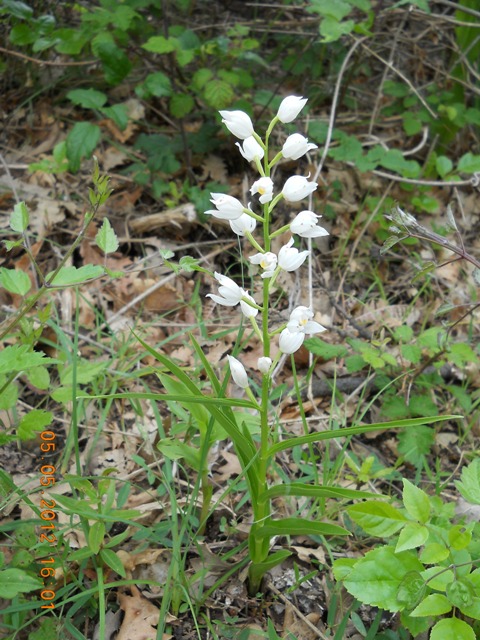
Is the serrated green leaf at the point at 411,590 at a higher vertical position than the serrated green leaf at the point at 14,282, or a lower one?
lower

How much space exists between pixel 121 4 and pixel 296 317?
7.54 ft

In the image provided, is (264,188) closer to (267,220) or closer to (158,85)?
(267,220)

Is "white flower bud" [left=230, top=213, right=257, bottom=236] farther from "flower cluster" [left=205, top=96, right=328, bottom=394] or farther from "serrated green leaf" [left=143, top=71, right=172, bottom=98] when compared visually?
"serrated green leaf" [left=143, top=71, right=172, bottom=98]

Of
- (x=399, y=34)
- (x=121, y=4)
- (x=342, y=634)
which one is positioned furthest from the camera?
(x=399, y=34)

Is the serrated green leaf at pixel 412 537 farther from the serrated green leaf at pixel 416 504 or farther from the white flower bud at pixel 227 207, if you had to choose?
the white flower bud at pixel 227 207

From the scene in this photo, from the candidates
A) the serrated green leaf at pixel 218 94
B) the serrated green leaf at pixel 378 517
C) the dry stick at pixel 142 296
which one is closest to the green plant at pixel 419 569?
the serrated green leaf at pixel 378 517

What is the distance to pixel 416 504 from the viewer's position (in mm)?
1519

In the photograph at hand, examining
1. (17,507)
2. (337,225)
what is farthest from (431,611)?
(337,225)

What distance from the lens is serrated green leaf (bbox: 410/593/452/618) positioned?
4.50 ft

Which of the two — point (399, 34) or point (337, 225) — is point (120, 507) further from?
point (399, 34)

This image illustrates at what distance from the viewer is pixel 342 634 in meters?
1.62

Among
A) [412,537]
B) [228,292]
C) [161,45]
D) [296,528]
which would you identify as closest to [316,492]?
[296,528]

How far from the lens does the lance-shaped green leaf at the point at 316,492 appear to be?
4.53 feet
